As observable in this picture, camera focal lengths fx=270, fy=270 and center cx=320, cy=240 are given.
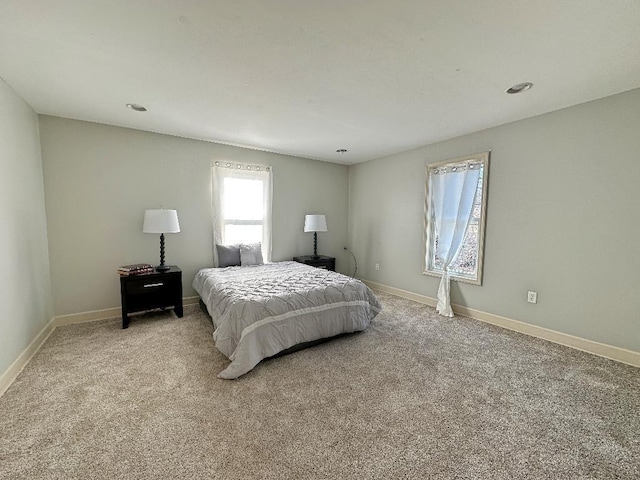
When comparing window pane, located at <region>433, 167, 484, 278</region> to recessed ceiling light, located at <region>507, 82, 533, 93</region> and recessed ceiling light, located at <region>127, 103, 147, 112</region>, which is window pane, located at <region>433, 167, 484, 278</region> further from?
recessed ceiling light, located at <region>127, 103, 147, 112</region>

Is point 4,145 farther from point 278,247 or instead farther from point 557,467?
point 557,467

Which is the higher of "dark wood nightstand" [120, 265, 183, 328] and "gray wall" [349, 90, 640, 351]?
"gray wall" [349, 90, 640, 351]

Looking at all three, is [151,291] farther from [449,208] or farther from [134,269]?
[449,208]

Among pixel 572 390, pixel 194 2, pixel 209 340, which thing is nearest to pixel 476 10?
pixel 194 2

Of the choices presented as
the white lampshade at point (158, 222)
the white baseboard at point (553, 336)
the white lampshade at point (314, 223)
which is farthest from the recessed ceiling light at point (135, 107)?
the white baseboard at point (553, 336)

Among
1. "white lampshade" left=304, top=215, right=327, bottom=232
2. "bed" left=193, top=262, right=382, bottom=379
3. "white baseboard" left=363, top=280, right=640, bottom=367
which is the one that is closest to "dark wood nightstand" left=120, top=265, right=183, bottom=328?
"bed" left=193, top=262, right=382, bottom=379

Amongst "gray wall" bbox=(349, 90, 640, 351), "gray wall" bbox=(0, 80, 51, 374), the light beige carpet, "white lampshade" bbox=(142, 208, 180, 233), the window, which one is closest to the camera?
the light beige carpet

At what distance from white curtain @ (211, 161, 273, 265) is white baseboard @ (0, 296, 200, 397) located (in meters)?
1.14

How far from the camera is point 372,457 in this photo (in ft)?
4.71

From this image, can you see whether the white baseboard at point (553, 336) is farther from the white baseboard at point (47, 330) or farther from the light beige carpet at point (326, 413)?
the white baseboard at point (47, 330)

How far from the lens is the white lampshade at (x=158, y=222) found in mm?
3229

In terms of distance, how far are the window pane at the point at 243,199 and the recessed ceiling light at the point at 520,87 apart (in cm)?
338

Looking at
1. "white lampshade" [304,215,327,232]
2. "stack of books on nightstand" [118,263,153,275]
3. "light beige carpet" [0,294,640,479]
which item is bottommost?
"light beige carpet" [0,294,640,479]

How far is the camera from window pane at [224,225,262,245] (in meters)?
4.22
